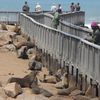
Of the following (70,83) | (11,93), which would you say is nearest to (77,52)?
(70,83)

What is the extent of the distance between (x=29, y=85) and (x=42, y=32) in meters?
7.53

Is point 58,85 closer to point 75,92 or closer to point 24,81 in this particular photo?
point 24,81

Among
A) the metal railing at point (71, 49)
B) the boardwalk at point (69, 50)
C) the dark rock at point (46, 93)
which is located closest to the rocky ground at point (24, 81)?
the dark rock at point (46, 93)

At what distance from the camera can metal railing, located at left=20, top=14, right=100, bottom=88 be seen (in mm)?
15945

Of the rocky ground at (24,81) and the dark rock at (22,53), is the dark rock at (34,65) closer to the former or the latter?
the rocky ground at (24,81)

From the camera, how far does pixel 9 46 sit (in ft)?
93.9

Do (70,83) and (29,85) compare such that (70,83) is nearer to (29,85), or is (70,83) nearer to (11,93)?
(29,85)

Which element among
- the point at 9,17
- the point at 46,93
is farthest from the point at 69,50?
the point at 9,17

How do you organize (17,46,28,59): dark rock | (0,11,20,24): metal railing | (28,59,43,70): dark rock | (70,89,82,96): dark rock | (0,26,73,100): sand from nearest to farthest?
(70,89,82,96): dark rock < (0,26,73,100): sand < (28,59,43,70): dark rock < (17,46,28,59): dark rock < (0,11,20,24): metal railing

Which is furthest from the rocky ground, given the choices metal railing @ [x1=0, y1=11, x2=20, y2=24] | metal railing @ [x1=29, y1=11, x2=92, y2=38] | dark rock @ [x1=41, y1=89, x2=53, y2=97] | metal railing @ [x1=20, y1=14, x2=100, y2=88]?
metal railing @ [x1=0, y1=11, x2=20, y2=24]

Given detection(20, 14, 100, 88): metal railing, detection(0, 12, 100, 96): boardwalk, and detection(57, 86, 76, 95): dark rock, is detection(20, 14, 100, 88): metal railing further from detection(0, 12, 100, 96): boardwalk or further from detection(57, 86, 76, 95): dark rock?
detection(57, 86, 76, 95): dark rock

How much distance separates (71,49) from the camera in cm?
1862

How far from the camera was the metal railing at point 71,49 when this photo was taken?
52.3 ft

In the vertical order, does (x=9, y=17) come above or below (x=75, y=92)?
above
